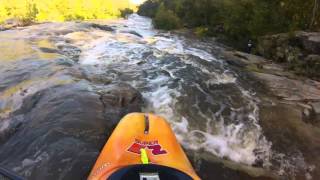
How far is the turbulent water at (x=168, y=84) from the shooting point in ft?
23.4

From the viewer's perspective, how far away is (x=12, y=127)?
22.7 feet

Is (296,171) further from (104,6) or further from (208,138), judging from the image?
(104,6)

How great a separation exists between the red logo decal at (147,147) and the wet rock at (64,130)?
745 millimetres

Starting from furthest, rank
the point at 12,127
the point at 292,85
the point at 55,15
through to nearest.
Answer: the point at 55,15 → the point at 292,85 → the point at 12,127

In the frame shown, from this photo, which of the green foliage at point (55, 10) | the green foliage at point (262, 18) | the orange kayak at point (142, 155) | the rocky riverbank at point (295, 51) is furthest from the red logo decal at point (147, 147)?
the green foliage at point (55, 10)

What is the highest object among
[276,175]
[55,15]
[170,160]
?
[170,160]

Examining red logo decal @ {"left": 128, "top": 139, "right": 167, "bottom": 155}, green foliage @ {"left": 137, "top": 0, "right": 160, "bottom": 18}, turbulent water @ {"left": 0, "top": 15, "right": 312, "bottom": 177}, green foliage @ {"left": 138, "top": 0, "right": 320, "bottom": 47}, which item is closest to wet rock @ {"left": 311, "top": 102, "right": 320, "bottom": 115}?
turbulent water @ {"left": 0, "top": 15, "right": 312, "bottom": 177}

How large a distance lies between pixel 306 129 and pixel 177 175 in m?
3.93

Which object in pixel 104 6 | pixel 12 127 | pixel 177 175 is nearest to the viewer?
pixel 177 175

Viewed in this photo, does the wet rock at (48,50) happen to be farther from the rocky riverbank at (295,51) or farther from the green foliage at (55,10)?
the green foliage at (55,10)

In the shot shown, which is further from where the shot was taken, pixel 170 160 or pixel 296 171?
pixel 296 171

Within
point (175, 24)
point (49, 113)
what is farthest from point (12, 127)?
point (175, 24)

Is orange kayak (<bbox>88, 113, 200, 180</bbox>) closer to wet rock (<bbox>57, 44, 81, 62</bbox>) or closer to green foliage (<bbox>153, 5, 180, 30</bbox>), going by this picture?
wet rock (<bbox>57, 44, 81, 62</bbox>)

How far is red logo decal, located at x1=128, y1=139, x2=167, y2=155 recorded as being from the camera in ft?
18.1
